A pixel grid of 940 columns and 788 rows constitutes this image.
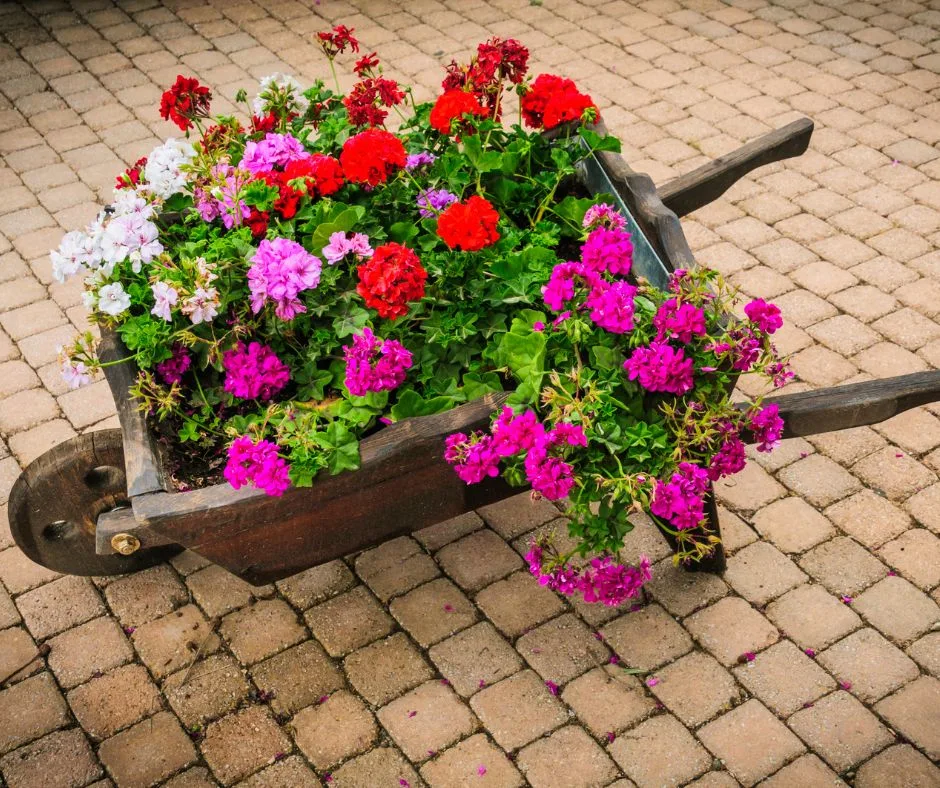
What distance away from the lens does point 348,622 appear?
307cm

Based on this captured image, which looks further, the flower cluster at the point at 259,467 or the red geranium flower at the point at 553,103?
the red geranium flower at the point at 553,103

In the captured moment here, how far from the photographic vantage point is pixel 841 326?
4098 mm

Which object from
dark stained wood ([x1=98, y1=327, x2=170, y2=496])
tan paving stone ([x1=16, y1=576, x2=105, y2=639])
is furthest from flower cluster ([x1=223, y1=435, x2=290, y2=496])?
tan paving stone ([x1=16, y1=576, x2=105, y2=639])

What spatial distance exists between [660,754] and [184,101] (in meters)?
2.26

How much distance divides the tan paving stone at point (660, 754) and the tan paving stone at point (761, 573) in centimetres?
53

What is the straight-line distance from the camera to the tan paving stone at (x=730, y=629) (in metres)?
2.98

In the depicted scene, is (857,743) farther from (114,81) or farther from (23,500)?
(114,81)

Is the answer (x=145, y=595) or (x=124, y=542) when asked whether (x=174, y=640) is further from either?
(x=124, y=542)

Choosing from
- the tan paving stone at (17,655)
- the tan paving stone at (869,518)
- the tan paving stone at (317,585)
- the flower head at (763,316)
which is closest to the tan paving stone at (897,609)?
the tan paving stone at (869,518)

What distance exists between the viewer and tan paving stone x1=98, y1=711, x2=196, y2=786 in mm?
2703

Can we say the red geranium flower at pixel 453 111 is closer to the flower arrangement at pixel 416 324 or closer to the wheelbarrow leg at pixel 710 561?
the flower arrangement at pixel 416 324

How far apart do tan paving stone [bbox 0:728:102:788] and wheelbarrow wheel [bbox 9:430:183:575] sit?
51 centimetres

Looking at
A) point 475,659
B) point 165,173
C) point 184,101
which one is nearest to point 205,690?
point 475,659

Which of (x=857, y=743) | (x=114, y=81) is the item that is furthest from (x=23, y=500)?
(x=114, y=81)
